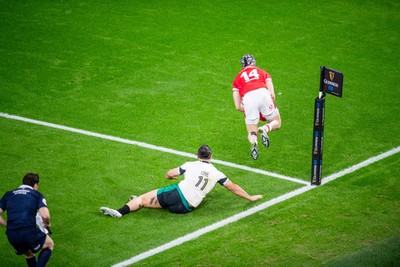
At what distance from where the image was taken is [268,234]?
13.1 meters

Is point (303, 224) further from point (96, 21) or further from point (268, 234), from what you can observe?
point (96, 21)

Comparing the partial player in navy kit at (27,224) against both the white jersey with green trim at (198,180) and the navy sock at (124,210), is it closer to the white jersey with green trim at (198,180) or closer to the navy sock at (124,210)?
the navy sock at (124,210)

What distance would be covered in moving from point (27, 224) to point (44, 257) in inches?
22.4

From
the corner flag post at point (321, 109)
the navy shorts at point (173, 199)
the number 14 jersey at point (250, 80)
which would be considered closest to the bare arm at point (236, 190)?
the navy shorts at point (173, 199)

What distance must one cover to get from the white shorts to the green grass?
3.23 feet

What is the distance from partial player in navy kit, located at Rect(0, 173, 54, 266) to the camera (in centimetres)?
1127

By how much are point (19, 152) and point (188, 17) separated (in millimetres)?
9432

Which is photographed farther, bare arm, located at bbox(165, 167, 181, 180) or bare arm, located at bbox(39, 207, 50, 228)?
bare arm, located at bbox(165, 167, 181, 180)

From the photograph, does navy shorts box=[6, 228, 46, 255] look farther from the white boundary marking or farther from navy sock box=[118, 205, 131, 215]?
navy sock box=[118, 205, 131, 215]

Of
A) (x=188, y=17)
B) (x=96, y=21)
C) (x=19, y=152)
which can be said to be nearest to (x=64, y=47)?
(x=96, y=21)

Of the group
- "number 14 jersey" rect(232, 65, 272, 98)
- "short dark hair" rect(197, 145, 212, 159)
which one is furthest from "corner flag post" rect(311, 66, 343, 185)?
"short dark hair" rect(197, 145, 212, 159)

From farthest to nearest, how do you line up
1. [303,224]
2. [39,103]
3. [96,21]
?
[96,21]
[39,103]
[303,224]

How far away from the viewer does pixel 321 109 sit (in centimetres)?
1414

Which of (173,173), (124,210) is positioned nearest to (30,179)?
(124,210)
